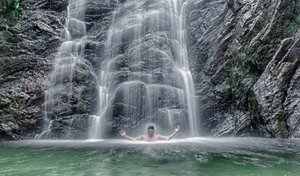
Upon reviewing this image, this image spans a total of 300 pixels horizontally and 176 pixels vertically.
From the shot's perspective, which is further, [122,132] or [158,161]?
[122,132]

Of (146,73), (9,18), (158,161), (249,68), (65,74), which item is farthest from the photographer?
(9,18)

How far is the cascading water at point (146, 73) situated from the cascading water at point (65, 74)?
54.0 inches

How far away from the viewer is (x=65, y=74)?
1583 centimetres

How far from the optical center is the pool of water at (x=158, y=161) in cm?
674

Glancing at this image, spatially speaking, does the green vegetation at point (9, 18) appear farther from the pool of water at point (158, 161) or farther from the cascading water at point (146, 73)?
the pool of water at point (158, 161)

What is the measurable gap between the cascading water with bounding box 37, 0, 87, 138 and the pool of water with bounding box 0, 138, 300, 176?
173 inches

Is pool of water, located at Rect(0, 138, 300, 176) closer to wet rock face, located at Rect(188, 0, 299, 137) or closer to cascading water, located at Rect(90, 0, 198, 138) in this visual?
wet rock face, located at Rect(188, 0, 299, 137)

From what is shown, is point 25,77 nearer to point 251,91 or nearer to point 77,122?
point 77,122

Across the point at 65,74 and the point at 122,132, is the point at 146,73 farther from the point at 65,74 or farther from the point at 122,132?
the point at 65,74

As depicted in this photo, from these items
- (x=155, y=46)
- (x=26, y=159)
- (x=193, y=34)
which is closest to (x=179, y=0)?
(x=193, y=34)

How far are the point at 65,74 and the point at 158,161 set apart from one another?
946 centimetres

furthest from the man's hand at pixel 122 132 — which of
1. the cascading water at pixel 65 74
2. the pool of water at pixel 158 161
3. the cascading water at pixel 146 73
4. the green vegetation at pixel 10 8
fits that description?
the green vegetation at pixel 10 8

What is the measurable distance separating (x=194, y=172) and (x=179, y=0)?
14.7 metres

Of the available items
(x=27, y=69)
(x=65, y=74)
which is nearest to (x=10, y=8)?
(x=27, y=69)
